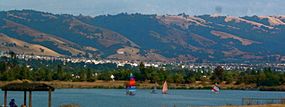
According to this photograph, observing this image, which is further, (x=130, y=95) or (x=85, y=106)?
(x=130, y=95)

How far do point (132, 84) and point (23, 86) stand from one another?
115980 mm

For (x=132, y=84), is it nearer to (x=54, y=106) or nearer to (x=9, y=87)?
(x=54, y=106)

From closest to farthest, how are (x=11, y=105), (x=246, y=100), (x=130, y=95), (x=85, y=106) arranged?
1. (x=11, y=105)
2. (x=246, y=100)
3. (x=85, y=106)
4. (x=130, y=95)

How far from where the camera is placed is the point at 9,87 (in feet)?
238

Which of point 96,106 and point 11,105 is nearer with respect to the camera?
point 11,105

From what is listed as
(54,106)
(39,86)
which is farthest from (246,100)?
(39,86)

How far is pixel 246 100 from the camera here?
107125 millimetres

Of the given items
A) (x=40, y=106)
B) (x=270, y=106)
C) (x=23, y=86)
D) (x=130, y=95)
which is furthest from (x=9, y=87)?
(x=130, y=95)

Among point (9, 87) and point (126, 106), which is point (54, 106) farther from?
point (9, 87)

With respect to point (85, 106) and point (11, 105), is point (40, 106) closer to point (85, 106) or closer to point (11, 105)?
point (85, 106)

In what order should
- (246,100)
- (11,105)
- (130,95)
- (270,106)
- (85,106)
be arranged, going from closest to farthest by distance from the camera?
(11,105)
(270,106)
(246,100)
(85,106)
(130,95)

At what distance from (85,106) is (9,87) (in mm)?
46487

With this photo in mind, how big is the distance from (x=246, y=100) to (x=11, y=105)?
46.7 m

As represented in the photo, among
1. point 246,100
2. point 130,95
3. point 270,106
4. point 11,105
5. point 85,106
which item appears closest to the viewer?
point 11,105
